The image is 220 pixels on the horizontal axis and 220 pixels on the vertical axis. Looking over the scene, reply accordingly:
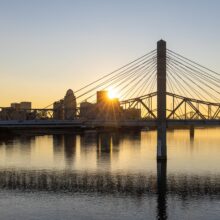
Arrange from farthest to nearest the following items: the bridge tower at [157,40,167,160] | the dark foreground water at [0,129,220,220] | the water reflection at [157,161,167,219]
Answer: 1. the bridge tower at [157,40,167,160]
2. the water reflection at [157,161,167,219]
3. the dark foreground water at [0,129,220,220]

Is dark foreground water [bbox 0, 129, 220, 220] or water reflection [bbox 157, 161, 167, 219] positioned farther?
water reflection [bbox 157, 161, 167, 219]

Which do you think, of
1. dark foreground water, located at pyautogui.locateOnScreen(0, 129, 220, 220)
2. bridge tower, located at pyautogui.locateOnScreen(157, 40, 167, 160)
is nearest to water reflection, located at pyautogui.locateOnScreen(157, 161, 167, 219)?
dark foreground water, located at pyautogui.locateOnScreen(0, 129, 220, 220)

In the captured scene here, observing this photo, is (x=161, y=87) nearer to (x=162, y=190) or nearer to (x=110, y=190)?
(x=162, y=190)

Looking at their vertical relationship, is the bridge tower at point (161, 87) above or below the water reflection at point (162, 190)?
above

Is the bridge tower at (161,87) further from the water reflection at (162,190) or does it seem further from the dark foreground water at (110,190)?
the dark foreground water at (110,190)

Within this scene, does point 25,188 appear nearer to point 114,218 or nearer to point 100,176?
point 100,176

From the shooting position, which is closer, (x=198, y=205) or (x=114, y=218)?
(x=114, y=218)

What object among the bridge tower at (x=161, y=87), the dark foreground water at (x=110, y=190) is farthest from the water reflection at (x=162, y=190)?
the bridge tower at (x=161, y=87)

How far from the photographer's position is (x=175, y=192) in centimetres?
6047

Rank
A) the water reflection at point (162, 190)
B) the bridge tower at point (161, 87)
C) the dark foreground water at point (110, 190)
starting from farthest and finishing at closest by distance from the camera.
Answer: the bridge tower at point (161, 87) < the water reflection at point (162, 190) < the dark foreground water at point (110, 190)

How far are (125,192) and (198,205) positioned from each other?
10654 millimetres

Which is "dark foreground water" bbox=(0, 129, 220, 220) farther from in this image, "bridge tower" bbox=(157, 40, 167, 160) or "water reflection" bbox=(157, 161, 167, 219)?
"bridge tower" bbox=(157, 40, 167, 160)

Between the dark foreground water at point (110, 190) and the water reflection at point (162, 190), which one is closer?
the dark foreground water at point (110, 190)

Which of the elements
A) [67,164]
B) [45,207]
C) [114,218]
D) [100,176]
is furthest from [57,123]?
[114,218]
